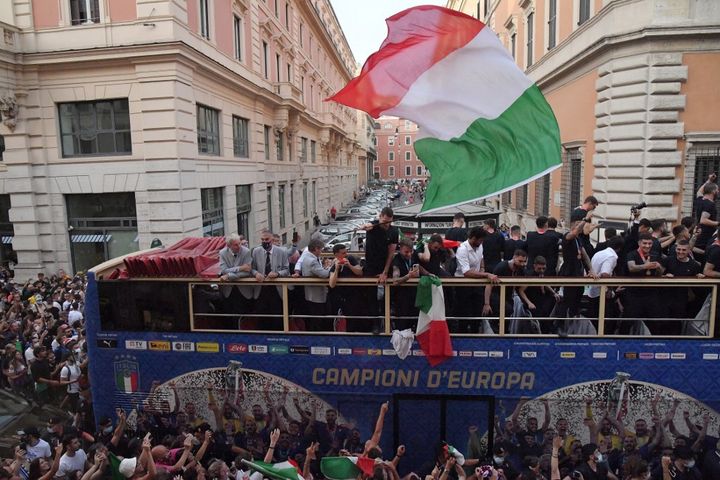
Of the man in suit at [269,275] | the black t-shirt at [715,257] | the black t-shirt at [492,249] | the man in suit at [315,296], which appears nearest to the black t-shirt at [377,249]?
the man in suit at [315,296]

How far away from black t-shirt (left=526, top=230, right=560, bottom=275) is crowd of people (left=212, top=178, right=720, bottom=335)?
13mm

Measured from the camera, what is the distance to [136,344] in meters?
6.56

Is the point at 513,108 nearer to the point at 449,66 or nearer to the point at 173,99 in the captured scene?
the point at 449,66

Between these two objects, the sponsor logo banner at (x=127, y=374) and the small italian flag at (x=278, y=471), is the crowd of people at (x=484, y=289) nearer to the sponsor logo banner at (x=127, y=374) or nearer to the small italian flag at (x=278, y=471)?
the sponsor logo banner at (x=127, y=374)

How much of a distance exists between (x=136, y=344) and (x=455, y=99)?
5.12 metres

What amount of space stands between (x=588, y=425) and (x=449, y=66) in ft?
15.1

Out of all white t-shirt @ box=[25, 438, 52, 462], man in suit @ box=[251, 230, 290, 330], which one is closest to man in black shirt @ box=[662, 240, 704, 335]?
man in suit @ box=[251, 230, 290, 330]

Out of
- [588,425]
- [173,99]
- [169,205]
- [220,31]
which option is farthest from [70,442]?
[220,31]

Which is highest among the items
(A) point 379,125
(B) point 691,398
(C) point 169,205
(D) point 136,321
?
(A) point 379,125

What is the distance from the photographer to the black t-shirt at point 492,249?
7727mm

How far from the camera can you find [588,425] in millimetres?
5934

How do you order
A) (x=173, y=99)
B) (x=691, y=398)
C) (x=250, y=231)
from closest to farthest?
(x=691, y=398)
(x=173, y=99)
(x=250, y=231)

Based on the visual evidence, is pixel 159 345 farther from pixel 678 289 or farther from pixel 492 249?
pixel 678 289

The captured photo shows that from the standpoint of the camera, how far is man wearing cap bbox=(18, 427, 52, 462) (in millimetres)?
6285
